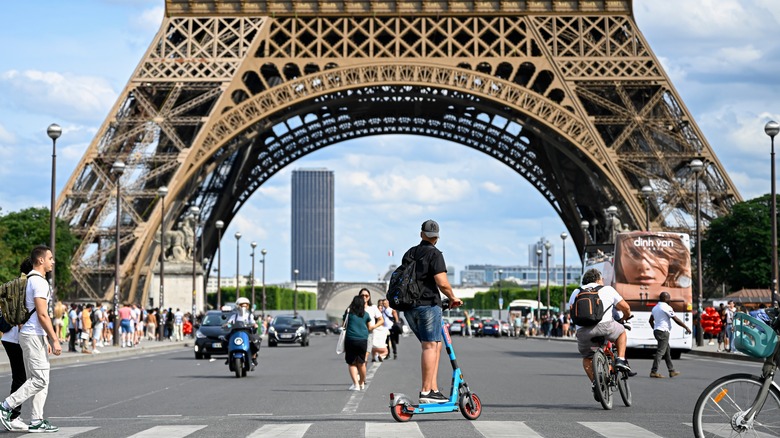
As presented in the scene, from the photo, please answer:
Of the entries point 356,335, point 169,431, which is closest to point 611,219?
point 356,335

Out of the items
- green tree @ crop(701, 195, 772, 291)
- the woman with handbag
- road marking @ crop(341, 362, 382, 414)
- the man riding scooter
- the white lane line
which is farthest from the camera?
green tree @ crop(701, 195, 772, 291)

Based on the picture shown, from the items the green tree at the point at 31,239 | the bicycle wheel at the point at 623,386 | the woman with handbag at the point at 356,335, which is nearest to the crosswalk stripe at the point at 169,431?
the bicycle wheel at the point at 623,386

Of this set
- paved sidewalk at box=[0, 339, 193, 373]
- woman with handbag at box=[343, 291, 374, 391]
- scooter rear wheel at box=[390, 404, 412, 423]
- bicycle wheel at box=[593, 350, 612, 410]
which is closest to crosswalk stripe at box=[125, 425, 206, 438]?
scooter rear wheel at box=[390, 404, 412, 423]

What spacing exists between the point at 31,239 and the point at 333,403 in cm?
5641

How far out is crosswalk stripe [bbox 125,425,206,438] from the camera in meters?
11.7

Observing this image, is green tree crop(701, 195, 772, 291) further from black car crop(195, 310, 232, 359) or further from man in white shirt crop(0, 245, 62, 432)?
man in white shirt crop(0, 245, 62, 432)

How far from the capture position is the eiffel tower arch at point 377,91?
171 ft

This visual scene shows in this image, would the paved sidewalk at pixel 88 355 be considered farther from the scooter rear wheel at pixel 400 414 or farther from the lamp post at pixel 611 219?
the lamp post at pixel 611 219

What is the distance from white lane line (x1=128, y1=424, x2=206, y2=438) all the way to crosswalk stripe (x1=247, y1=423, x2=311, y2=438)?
0.65 m

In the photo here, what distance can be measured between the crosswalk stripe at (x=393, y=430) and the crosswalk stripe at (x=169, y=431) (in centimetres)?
169

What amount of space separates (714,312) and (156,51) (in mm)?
25143

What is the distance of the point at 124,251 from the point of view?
55719 mm

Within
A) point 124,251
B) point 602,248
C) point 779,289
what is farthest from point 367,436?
point 124,251

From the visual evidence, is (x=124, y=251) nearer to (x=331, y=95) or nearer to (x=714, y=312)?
(x=331, y=95)
